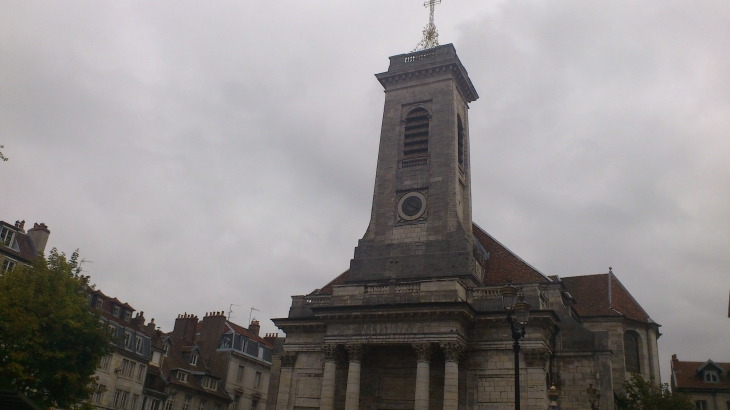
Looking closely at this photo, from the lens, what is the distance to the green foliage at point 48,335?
22312 mm

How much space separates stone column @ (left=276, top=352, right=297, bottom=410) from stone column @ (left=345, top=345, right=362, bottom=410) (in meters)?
4.05

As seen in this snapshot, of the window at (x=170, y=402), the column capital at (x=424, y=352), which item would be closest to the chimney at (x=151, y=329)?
the window at (x=170, y=402)

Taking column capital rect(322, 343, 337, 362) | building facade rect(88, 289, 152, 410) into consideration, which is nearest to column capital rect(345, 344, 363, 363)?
column capital rect(322, 343, 337, 362)

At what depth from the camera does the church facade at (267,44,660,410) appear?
25.5 m

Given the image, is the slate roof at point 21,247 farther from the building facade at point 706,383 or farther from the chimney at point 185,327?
the building facade at point 706,383

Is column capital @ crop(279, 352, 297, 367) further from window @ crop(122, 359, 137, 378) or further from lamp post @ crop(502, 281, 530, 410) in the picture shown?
lamp post @ crop(502, 281, 530, 410)

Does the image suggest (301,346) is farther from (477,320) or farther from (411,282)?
(477,320)

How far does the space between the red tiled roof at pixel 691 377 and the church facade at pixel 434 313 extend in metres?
15.1

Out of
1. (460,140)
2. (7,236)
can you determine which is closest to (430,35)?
(460,140)

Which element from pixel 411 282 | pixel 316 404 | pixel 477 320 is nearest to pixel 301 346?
pixel 316 404

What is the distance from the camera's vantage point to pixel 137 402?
3931 cm

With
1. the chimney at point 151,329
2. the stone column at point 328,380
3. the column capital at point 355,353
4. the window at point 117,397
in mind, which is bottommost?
the window at point 117,397

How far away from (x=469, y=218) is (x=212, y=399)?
24.8m

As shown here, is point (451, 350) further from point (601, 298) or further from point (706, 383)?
point (706, 383)
